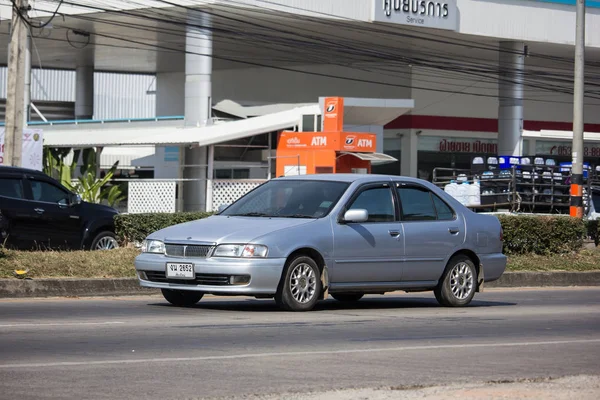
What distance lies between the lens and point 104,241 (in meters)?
20.5

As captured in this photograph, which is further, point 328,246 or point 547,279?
point 547,279

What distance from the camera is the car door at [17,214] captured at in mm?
18480

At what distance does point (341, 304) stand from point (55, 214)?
7.07 meters

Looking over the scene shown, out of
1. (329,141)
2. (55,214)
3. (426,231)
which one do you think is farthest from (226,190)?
(426,231)

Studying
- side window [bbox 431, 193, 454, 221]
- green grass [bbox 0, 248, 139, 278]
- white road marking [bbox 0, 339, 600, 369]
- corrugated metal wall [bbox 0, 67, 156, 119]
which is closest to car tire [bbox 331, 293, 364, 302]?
side window [bbox 431, 193, 454, 221]

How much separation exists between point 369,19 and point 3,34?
1589cm

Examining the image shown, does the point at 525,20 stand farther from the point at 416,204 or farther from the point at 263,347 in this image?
the point at 263,347

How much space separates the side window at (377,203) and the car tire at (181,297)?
6.88ft

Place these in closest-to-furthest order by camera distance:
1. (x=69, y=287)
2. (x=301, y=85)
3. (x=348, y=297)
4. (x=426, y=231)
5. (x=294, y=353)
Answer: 1. (x=294, y=353)
2. (x=426, y=231)
3. (x=348, y=297)
4. (x=69, y=287)
5. (x=301, y=85)

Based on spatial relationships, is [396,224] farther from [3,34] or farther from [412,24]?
[3,34]

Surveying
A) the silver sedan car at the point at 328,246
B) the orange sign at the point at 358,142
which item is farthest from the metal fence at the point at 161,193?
the silver sedan car at the point at 328,246

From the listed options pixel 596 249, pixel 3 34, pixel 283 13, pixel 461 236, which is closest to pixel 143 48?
pixel 3 34

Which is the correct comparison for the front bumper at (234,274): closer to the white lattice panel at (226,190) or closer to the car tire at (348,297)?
the car tire at (348,297)

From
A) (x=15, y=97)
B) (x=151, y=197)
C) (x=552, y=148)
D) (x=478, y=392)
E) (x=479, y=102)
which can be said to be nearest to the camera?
(x=478, y=392)
